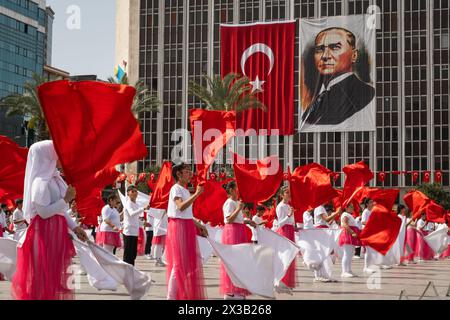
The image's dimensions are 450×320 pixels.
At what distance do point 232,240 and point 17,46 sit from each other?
77481 mm

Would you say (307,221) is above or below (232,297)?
above

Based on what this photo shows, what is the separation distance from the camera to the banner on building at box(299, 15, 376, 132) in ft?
199

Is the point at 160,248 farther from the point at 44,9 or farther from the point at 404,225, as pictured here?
the point at 44,9

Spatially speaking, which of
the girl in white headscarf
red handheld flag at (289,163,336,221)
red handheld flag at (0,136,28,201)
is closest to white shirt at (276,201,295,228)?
red handheld flag at (289,163,336,221)

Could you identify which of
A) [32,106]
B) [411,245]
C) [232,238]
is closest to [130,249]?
[232,238]

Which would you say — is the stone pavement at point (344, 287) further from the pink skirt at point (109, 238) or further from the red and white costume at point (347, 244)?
the pink skirt at point (109, 238)

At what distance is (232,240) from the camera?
10.9 m

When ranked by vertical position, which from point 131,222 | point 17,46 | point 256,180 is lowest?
point 131,222

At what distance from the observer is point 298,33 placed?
65.4m

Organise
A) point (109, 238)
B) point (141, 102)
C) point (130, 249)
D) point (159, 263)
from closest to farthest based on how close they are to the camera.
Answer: point (130, 249) < point (109, 238) < point (159, 263) < point (141, 102)

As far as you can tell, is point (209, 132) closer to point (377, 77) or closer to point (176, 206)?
point (176, 206)

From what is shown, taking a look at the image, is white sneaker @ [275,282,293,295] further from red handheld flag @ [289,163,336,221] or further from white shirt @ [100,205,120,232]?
white shirt @ [100,205,120,232]
